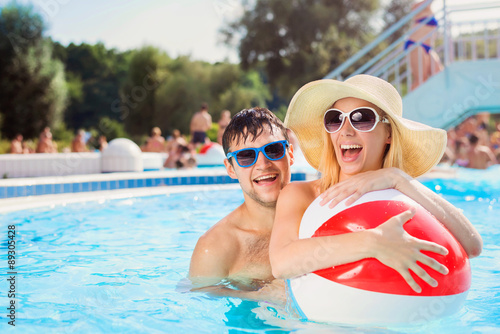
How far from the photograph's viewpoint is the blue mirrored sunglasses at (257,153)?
9.68 feet

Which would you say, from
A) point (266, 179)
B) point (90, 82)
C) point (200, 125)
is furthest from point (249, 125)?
point (90, 82)

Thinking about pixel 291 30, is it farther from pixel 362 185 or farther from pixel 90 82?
pixel 362 185

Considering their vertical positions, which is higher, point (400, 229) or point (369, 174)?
point (369, 174)

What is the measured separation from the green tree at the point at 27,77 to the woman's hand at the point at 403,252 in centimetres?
2973

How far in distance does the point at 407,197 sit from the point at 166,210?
5.81 meters

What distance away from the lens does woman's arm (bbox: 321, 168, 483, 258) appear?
7.33 feet

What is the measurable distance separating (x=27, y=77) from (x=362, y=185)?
3079 cm

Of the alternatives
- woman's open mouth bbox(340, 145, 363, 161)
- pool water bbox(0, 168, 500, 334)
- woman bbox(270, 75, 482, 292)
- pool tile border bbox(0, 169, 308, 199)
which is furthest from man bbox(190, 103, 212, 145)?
woman's open mouth bbox(340, 145, 363, 161)

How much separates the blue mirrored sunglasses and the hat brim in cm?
17

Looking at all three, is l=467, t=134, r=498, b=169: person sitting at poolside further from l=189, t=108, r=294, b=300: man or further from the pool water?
l=189, t=108, r=294, b=300: man

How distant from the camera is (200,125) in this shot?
16.9m

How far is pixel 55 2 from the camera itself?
704cm

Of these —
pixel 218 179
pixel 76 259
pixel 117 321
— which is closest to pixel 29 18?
pixel 218 179

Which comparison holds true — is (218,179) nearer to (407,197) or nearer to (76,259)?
(76,259)
